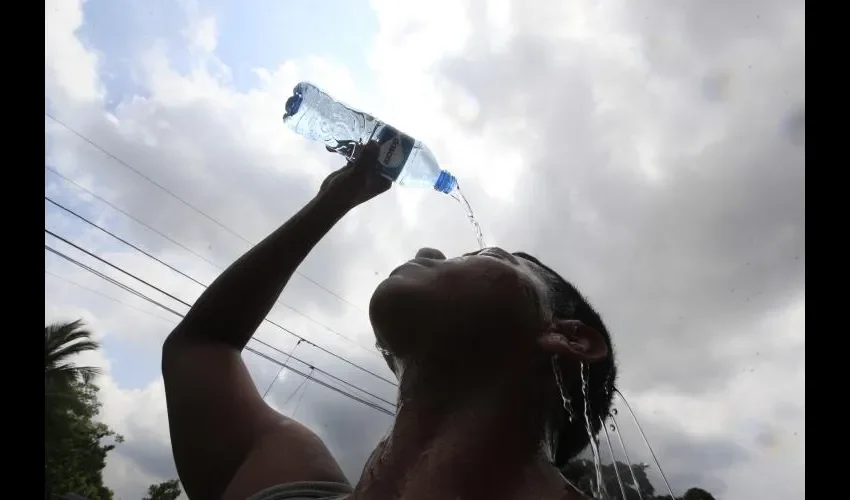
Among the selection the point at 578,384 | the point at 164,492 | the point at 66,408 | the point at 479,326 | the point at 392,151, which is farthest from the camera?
the point at 164,492

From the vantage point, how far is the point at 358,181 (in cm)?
223

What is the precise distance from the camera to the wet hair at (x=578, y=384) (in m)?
2.00

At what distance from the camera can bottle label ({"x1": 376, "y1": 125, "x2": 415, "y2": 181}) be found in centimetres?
233

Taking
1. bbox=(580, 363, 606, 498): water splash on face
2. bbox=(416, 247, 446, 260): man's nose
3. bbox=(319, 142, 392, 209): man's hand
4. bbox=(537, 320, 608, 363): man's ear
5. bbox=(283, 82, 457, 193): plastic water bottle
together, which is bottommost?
bbox=(580, 363, 606, 498): water splash on face

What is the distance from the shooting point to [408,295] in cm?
173

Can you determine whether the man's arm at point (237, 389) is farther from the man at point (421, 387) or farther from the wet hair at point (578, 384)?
the wet hair at point (578, 384)

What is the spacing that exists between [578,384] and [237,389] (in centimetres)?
126

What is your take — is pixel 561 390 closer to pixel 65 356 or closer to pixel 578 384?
pixel 578 384

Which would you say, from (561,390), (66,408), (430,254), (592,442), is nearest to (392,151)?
(430,254)

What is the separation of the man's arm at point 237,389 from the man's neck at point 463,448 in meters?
0.30

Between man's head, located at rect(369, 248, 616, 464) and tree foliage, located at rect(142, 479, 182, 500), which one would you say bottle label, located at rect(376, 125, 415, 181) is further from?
tree foliage, located at rect(142, 479, 182, 500)

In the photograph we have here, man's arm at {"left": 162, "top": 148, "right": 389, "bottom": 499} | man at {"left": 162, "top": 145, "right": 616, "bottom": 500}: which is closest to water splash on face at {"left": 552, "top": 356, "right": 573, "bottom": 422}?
man at {"left": 162, "top": 145, "right": 616, "bottom": 500}

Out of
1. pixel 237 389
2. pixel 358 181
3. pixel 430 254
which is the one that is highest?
pixel 358 181
